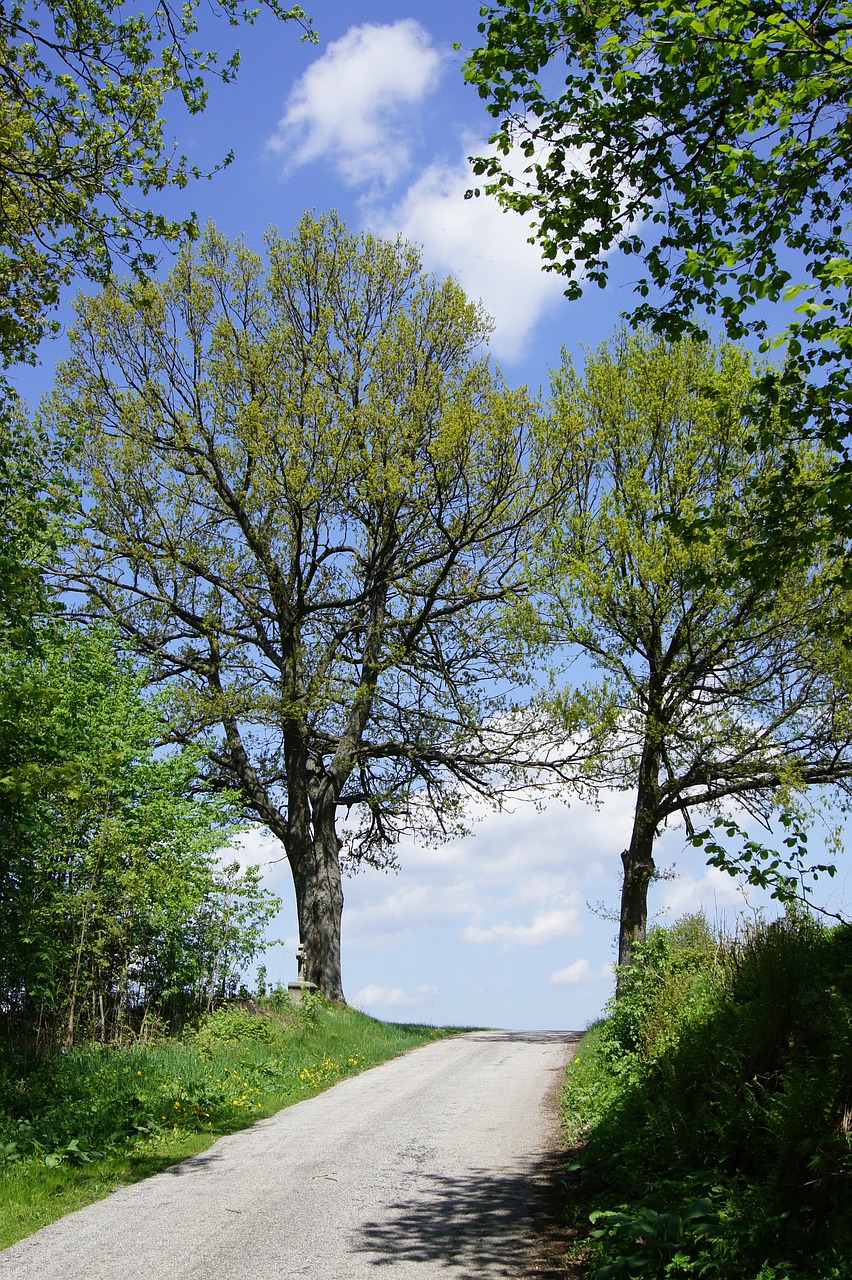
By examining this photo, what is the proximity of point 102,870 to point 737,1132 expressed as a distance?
10.5 m

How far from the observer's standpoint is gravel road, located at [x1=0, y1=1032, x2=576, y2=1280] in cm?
696

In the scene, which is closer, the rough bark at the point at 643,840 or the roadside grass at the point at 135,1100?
the roadside grass at the point at 135,1100

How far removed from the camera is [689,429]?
66.5 ft

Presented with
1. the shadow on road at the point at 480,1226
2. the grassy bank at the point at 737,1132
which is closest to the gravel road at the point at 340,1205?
the shadow on road at the point at 480,1226

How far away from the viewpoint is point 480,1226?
7.80 m

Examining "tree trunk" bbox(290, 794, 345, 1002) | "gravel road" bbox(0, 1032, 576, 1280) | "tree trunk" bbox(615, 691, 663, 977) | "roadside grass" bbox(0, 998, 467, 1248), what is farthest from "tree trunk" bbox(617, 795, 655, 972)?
"gravel road" bbox(0, 1032, 576, 1280)

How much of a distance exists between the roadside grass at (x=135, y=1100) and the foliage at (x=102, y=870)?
3.09 ft

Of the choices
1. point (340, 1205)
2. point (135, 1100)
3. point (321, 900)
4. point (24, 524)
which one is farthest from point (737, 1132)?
point (321, 900)

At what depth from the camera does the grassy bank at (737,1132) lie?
5.76m

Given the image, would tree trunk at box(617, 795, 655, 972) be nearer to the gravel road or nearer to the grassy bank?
the gravel road

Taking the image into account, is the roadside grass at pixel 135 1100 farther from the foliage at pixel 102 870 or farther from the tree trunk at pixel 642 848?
the tree trunk at pixel 642 848

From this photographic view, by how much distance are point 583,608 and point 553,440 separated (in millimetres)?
4108

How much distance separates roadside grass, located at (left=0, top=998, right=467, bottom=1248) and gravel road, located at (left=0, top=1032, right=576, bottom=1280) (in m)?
0.38

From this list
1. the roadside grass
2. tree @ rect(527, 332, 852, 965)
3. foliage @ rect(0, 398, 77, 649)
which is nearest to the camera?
the roadside grass
